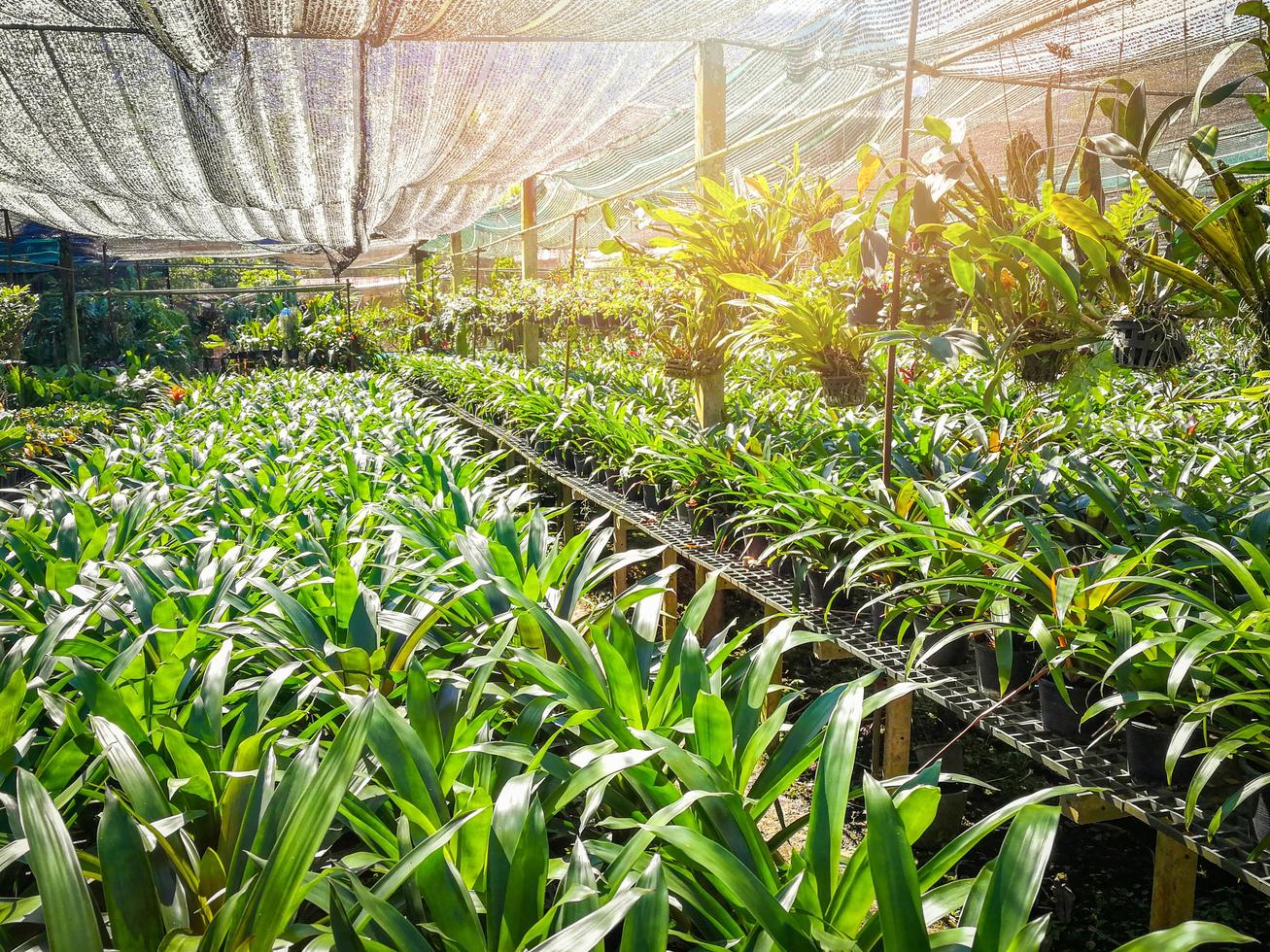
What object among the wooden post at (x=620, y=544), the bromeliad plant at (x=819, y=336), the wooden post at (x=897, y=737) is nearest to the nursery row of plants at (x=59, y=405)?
the wooden post at (x=620, y=544)

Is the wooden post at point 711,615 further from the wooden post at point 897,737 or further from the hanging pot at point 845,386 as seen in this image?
the wooden post at point 897,737

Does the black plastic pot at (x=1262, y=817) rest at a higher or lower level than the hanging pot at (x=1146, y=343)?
lower

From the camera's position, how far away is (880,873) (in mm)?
883

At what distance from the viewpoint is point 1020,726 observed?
1755 mm

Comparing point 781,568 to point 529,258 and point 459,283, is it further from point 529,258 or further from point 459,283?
point 459,283

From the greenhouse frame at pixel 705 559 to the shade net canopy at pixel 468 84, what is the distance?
39 mm

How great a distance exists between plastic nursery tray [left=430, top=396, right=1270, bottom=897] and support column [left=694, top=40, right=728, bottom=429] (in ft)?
2.88

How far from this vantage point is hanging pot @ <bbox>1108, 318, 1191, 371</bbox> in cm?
199

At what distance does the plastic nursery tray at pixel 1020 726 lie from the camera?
1351 mm

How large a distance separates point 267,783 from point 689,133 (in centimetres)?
586

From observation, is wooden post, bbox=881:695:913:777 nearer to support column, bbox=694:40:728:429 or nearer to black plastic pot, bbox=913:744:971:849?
black plastic pot, bbox=913:744:971:849

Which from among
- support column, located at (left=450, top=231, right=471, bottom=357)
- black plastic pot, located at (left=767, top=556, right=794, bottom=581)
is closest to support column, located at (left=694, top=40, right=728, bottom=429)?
black plastic pot, located at (left=767, top=556, right=794, bottom=581)

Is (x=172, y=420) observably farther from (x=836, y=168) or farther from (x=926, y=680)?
(x=836, y=168)

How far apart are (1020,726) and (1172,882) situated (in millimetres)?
Answer: 350
